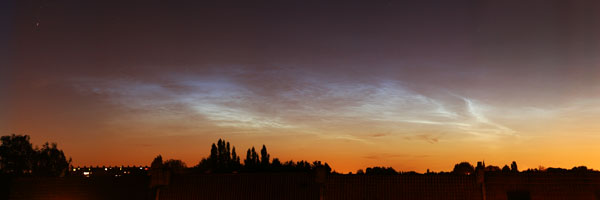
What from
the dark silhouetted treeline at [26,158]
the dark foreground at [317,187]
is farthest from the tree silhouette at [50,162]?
the dark foreground at [317,187]

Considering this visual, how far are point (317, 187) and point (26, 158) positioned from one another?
249ft

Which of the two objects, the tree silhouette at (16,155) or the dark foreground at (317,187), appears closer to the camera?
the dark foreground at (317,187)

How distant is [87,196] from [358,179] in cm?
1545

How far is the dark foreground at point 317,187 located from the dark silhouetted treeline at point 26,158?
58.6m

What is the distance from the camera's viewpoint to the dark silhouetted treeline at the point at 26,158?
278ft

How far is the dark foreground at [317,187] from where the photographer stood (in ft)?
83.7

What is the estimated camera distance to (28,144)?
88938 millimetres

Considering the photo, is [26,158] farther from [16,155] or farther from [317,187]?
[317,187]

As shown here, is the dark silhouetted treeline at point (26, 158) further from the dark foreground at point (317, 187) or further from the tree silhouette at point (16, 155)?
the dark foreground at point (317, 187)

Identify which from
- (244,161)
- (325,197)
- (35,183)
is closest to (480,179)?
(325,197)

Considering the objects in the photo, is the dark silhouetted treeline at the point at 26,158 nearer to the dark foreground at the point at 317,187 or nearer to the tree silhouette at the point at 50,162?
the tree silhouette at the point at 50,162

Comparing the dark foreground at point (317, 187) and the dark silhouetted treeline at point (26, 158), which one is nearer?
the dark foreground at point (317, 187)

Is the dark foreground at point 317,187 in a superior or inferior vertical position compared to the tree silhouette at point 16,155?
inferior

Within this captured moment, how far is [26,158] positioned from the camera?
87875mm
